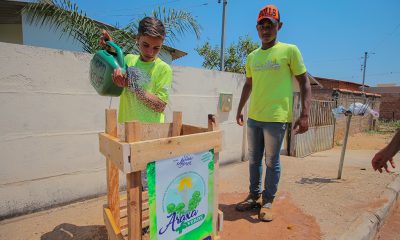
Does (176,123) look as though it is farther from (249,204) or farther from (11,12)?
(11,12)

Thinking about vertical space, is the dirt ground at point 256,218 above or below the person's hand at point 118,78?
below

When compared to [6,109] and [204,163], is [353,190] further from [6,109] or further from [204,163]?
[6,109]

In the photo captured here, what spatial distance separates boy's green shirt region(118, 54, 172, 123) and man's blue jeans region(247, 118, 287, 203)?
1224 mm

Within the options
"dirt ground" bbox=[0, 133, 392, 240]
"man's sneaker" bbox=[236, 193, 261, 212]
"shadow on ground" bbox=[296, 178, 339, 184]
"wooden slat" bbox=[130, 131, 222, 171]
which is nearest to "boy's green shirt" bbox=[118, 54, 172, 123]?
"wooden slat" bbox=[130, 131, 222, 171]

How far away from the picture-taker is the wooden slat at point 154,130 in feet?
5.70

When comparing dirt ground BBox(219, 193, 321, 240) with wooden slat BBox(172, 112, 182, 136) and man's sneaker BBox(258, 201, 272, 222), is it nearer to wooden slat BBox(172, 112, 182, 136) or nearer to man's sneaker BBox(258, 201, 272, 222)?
man's sneaker BBox(258, 201, 272, 222)

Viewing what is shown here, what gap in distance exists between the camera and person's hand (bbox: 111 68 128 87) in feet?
5.40

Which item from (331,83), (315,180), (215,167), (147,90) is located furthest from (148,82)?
(331,83)

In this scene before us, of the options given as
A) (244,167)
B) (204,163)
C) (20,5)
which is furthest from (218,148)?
(20,5)

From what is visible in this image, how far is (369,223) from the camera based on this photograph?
9.38ft

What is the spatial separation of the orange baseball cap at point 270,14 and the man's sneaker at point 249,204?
188cm

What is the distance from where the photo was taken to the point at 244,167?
5.06 metres

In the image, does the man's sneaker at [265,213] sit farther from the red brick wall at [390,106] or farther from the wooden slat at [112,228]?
the red brick wall at [390,106]

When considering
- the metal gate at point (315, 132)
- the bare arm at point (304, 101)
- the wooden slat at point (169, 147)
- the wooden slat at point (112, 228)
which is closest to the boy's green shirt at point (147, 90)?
the wooden slat at point (169, 147)
